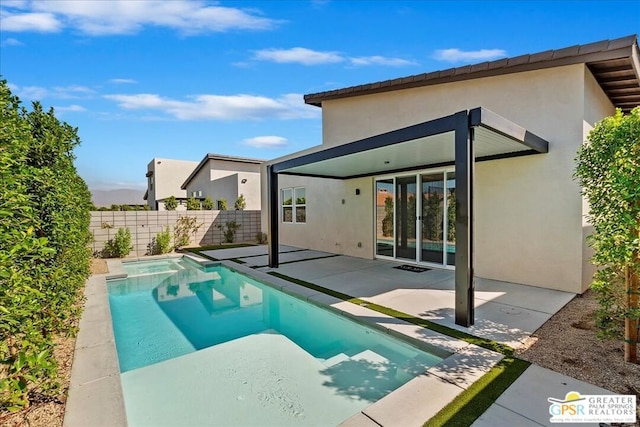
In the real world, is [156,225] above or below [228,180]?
below

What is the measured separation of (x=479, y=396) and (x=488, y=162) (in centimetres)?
611

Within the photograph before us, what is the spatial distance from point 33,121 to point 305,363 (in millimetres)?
4981

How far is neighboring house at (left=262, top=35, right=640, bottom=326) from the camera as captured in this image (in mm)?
5340

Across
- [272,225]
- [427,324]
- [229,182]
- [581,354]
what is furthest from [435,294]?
[229,182]

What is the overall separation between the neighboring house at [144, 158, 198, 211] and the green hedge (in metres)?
27.3

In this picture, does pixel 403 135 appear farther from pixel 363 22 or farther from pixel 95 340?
pixel 95 340

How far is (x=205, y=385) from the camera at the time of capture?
3738 millimetres

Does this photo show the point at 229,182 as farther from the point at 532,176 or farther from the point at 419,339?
the point at 419,339

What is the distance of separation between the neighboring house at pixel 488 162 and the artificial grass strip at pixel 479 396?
120 centimetres

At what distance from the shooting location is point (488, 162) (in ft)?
25.2

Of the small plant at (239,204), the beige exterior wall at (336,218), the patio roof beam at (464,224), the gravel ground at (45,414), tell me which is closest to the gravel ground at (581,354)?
the patio roof beam at (464,224)

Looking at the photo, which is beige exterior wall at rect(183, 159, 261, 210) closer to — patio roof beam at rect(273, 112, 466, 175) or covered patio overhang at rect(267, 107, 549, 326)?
covered patio overhang at rect(267, 107, 549, 326)

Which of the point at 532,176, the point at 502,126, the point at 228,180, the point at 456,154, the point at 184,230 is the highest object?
the point at 228,180

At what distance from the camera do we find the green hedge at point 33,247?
2.22 metres
